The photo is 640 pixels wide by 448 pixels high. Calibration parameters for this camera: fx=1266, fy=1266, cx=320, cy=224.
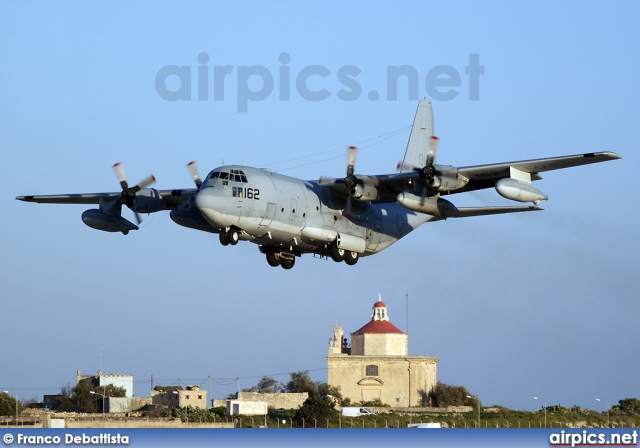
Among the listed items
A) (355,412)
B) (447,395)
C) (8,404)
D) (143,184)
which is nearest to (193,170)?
(143,184)

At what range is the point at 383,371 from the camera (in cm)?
12288

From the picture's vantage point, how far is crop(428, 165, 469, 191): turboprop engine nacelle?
5372 centimetres

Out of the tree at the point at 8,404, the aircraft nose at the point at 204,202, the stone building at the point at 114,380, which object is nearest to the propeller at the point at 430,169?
the aircraft nose at the point at 204,202

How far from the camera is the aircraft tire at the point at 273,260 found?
57062 mm

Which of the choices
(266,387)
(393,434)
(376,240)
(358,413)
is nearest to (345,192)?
(376,240)

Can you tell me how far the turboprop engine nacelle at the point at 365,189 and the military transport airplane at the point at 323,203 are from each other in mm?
44

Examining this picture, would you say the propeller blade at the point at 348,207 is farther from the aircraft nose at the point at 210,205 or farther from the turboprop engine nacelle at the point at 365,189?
the aircraft nose at the point at 210,205

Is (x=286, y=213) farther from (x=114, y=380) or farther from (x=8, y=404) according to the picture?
(x=114, y=380)

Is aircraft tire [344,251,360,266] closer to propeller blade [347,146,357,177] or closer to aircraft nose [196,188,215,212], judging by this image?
propeller blade [347,146,357,177]

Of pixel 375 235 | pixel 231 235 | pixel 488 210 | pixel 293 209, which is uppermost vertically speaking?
pixel 488 210

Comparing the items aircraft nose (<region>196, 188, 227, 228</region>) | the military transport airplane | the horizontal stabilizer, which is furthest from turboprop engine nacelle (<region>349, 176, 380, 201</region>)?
aircraft nose (<region>196, 188, 227, 228</region>)

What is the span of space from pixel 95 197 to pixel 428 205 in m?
17.3

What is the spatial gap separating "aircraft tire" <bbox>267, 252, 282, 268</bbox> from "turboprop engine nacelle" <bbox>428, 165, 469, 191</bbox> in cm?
809

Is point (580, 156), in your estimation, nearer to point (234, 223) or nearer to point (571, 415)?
point (234, 223)
